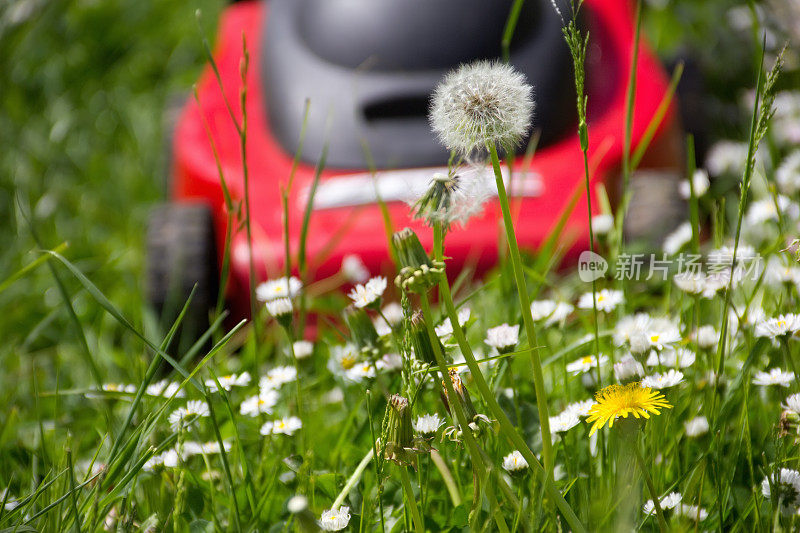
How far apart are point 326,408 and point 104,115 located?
1746 millimetres

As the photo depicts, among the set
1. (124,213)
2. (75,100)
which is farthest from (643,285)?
(75,100)

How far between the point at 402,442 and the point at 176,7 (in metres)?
3.02

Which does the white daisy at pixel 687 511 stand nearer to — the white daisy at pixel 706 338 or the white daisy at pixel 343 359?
the white daisy at pixel 706 338

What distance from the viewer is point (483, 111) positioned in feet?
1.67

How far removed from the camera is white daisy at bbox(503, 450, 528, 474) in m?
0.62

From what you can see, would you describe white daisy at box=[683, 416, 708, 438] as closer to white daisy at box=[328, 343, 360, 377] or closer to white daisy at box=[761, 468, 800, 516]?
white daisy at box=[761, 468, 800, 516]

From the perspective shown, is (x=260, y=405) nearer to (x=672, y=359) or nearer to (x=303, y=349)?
(x=303, y=349)

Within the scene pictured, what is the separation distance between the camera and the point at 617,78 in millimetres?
1582

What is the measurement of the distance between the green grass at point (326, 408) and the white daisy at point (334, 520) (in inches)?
0.7

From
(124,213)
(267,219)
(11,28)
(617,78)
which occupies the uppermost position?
(11,28)

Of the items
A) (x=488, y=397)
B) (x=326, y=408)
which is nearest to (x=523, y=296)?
(x=488, y=397)

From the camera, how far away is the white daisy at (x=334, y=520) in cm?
58

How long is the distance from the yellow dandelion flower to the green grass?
2 centimetres

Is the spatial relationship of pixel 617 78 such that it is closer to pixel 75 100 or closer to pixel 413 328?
pixel 413 328
